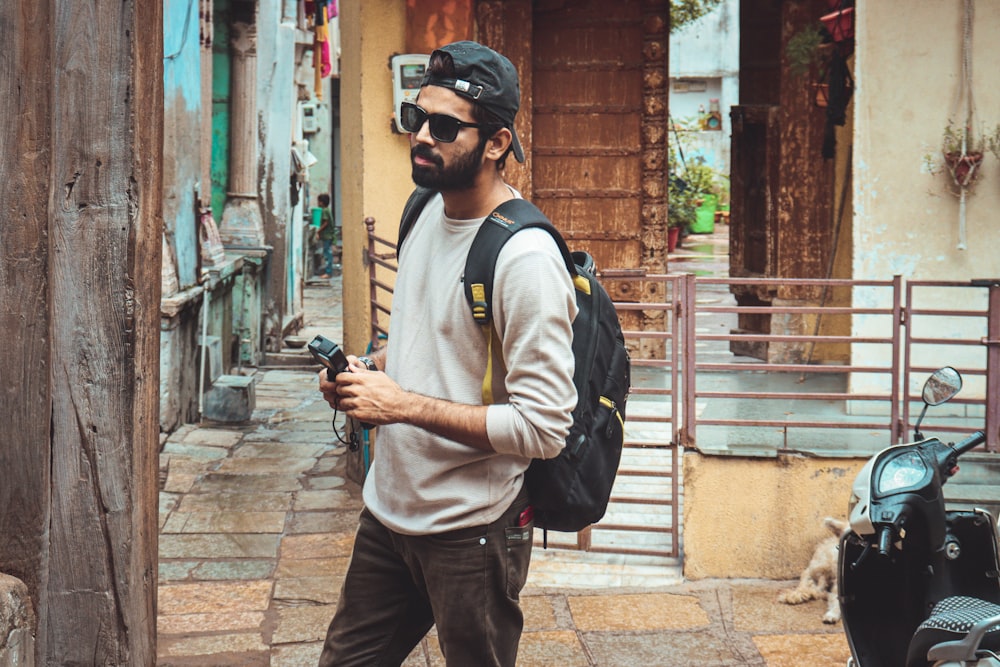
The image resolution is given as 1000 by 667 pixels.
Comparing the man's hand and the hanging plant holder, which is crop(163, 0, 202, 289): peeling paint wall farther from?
the man's hand

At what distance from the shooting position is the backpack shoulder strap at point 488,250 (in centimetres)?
293

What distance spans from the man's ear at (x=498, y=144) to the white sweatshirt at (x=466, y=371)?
16 cm

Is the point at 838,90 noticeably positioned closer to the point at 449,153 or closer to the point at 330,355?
the point at 449,153

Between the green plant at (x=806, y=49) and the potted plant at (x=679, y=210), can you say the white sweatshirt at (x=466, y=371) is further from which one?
the potted plant at (x=679, y=210)

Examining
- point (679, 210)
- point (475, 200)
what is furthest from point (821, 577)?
point (679, 210)

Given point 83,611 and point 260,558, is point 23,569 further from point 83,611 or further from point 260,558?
point 260,558

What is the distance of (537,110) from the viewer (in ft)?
27.9

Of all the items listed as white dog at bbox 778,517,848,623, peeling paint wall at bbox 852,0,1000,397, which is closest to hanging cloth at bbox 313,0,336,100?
peeling paint wall at bbox 852,0,1000,397

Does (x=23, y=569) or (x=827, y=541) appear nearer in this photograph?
(x=23, y=569)

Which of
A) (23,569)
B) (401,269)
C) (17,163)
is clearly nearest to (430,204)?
(401,269)

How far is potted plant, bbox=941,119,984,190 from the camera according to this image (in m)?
7.05

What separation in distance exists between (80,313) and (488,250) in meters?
1.09

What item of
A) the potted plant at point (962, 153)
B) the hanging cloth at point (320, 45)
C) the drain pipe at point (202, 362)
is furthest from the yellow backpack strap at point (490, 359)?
the hanging cloth at point (320, 45)

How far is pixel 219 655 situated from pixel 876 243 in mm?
4119
